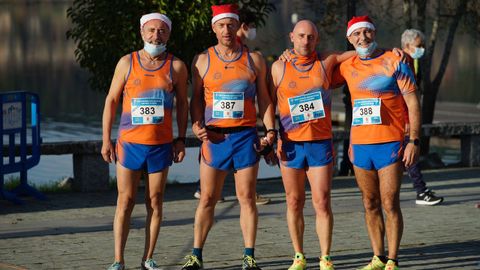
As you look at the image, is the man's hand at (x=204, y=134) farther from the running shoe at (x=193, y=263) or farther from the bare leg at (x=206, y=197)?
the running shoe at (x=193, y=263)

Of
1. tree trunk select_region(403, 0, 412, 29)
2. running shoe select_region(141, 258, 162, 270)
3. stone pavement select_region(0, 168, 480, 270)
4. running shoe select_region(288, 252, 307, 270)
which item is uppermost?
tree trunk select_region(403, 0, 412, 29)

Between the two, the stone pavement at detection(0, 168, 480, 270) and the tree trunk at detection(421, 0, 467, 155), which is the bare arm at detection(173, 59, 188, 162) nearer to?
the stone pavement at detection(0, 168, 480, 270)

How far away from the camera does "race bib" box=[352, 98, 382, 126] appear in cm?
948

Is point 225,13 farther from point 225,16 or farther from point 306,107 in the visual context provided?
point 306,107

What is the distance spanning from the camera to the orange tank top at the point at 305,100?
31.9ft

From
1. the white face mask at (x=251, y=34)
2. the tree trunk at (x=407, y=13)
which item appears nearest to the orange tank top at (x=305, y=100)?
the white face mask at (x=251, y=34)

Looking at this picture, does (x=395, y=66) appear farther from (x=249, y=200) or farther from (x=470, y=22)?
(x=470, y=22)

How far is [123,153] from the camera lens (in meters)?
9.68

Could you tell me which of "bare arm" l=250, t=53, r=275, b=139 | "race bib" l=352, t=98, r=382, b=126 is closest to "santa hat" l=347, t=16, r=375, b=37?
"race bib" l=352, t=98, r=382, b=126

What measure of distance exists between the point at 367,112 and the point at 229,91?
1.08m

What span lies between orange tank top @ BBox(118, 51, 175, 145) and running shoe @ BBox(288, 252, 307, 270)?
1.40 meters

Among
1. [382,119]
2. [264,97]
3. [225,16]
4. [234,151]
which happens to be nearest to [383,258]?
[382,119]

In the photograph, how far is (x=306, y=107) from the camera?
383 inches

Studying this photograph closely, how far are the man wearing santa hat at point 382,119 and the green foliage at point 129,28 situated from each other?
17.6ft
